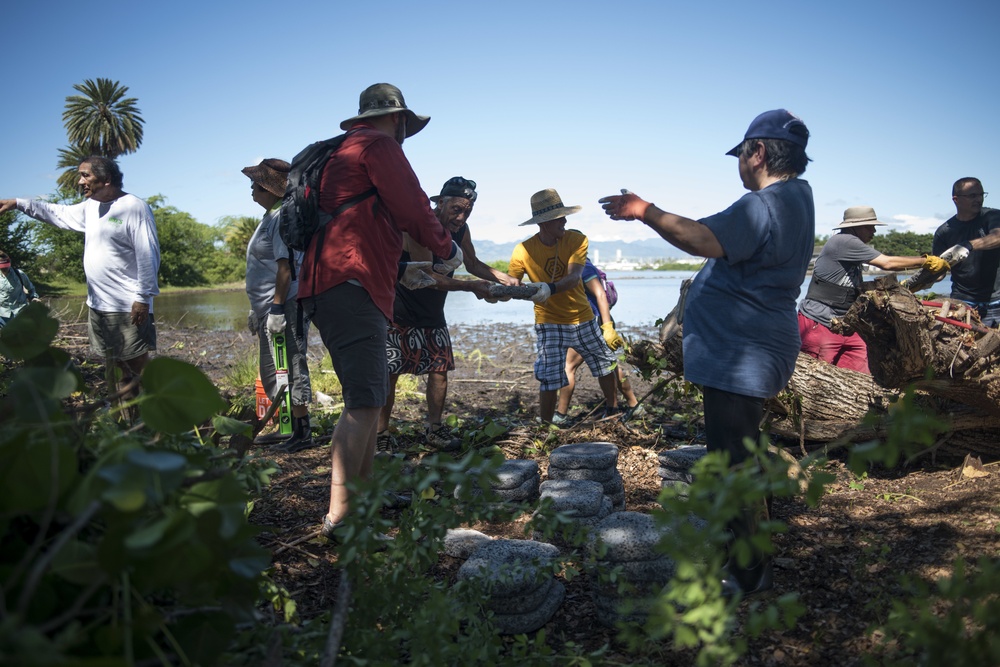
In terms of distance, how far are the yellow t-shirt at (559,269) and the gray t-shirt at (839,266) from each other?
1848mm

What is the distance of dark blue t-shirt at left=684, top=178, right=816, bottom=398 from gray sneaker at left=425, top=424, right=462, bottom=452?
9.05ft

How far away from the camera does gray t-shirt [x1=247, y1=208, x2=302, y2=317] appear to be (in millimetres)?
5277

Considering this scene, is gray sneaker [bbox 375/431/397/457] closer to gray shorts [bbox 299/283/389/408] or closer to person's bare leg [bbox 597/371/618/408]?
person's bare leg [bbox 597/371/618/408]

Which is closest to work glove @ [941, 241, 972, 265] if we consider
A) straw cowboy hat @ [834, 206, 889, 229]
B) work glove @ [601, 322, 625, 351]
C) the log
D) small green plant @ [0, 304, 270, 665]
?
straw cowboy hat @ [834, 206, 889, 229]

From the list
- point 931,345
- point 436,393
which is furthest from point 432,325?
point 931,345

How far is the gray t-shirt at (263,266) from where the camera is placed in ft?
17.3

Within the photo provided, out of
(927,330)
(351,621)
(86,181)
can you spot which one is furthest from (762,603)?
(86,181)

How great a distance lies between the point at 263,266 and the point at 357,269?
8.41 feet

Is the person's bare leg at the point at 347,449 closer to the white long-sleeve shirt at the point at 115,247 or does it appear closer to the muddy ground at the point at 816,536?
the muddy ground at the point at 816,536

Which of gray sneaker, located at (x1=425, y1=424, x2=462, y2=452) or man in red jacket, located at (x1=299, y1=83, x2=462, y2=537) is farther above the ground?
man in red jacket, located at (x1=299, y1=83, x2=462, y2=537)

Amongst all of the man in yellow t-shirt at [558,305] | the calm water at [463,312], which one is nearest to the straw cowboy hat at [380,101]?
the man in yellow t-shirt at [558,305]

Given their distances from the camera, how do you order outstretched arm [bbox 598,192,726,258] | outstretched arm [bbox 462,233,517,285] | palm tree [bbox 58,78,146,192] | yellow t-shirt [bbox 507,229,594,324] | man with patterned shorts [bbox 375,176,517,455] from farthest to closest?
palm tree [bbox 58,78,146,192], yellow t-shirt [bbox 507,229,594,324], outstretched arm [bbox 462,233,517,285], man with patterned shorts [bbox 375,176,517,455], outstretched arm [bbox 598,192,726,258]

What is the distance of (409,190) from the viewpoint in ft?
10.9

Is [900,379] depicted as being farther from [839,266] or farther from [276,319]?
[276,319]
